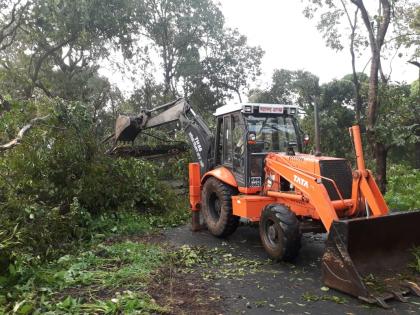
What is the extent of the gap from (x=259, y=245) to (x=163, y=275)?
225 cm

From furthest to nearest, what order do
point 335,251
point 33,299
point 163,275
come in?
1. point 163,275
2. point 335,251
3. point 33,299

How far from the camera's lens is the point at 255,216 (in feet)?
22.0

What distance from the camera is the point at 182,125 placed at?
8.61 metres

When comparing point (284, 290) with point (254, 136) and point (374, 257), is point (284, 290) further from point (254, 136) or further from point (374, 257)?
point (254, 136)

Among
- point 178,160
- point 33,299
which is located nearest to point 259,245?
point 33,299

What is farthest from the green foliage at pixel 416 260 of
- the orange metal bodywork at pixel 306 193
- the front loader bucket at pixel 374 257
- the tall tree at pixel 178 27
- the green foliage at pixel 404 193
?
the tall tree at pixel 178 27

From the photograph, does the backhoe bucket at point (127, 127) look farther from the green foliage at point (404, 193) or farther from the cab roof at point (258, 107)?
the green foliage at point (404, 193)

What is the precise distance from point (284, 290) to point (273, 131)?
2986mm

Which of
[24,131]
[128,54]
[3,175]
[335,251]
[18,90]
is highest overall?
[128,54]

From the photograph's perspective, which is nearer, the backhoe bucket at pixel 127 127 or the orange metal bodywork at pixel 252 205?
the orange metal bodywork at pixel 252 205

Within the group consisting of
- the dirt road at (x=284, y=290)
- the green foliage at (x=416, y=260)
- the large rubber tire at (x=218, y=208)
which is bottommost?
the dirt road at (x=284, y=290)

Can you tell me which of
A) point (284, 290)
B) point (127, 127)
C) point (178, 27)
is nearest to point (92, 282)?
point (284, 290)

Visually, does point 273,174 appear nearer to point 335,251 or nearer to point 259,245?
point 259,245

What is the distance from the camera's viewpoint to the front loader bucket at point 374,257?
185 inches
